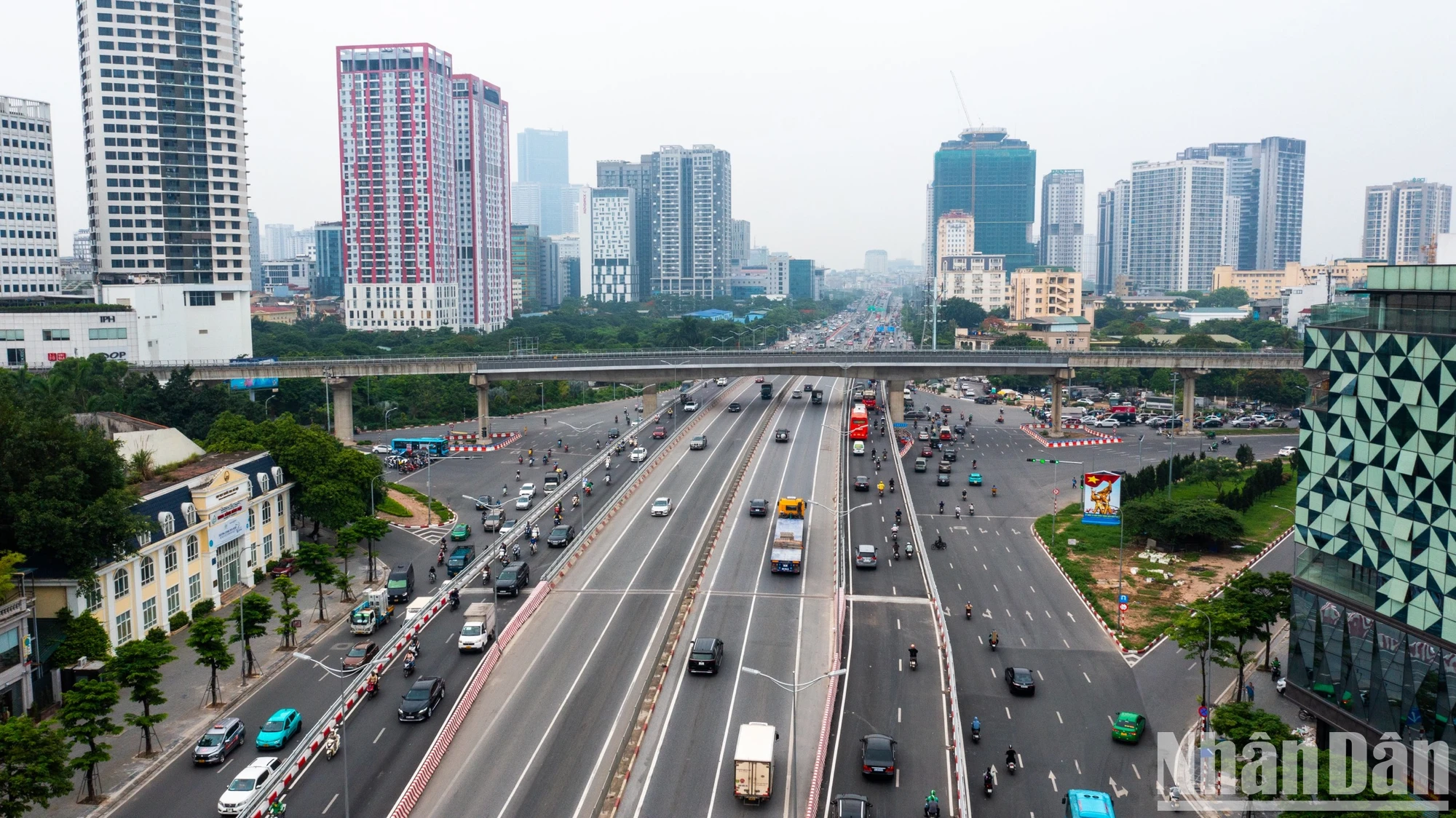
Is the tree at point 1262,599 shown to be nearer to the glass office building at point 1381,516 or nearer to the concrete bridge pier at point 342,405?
the glass office building at point 1381,516

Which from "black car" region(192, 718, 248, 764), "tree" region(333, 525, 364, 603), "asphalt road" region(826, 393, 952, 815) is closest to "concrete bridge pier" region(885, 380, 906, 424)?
"asphalt road" region(826, 393, 952, 815)

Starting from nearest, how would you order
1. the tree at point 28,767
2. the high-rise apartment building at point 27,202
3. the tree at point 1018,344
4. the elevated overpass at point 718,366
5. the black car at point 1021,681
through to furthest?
the tree at point 28,767
the black car at point 1021,681
the elevated overpass at point 718,366
the high-rise apartment building at point 27,202
the tree at point 1018,344

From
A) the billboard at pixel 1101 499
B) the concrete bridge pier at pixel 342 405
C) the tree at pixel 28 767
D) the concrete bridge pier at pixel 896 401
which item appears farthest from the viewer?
the concrete bridge pier at pixel 896 401

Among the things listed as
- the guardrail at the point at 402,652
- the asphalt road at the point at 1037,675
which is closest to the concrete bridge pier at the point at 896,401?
the asphalt road at the point at 1037,675

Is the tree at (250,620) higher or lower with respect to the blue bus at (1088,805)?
higher

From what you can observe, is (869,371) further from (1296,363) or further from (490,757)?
(490,757)

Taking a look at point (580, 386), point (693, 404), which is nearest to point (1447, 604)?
point (693, 404)

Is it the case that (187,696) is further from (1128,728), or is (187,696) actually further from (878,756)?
(1128,728)
